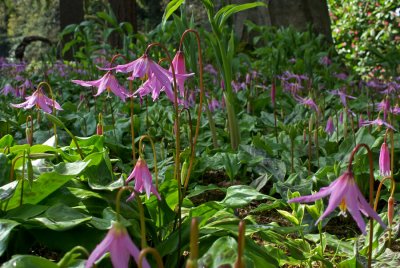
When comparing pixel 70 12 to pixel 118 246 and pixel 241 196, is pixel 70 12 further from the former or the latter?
pixel 118 246

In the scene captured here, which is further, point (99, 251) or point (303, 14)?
point (303, 14)

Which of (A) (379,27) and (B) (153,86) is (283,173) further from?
(A) (379,27)

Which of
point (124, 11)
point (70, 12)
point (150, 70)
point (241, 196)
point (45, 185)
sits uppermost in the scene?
point (70, 12)

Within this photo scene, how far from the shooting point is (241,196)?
1.49 metres

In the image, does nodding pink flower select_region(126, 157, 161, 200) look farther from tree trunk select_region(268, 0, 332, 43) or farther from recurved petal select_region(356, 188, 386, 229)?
tree trunk select_region(268, 0, 332, 43)

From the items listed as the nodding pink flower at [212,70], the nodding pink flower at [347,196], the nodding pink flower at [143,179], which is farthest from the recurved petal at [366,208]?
the nodding pink flower at [212,70]

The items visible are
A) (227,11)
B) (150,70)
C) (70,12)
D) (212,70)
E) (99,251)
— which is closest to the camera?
(99,251)

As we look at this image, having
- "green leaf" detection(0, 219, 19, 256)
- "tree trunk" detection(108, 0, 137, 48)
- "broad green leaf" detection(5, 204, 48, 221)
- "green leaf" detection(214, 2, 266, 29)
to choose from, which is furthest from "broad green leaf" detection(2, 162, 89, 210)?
"tree trunk" detection(108, 0, 137, 48)

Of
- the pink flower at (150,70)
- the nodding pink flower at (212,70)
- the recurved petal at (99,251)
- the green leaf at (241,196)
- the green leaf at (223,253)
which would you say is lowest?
the green leaf at (241,196)

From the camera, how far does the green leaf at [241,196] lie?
1.45m

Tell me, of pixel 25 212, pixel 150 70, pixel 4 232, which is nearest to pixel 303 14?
pixel 150 70

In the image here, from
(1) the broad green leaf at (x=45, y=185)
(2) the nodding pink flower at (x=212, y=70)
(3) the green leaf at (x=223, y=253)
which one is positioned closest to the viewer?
(3) the green leaf at (x=223, y=253)

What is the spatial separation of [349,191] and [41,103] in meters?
1.21

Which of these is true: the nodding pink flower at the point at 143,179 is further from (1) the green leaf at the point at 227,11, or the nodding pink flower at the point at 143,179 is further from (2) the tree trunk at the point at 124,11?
(2) the tree trunk at the point at 124,11
